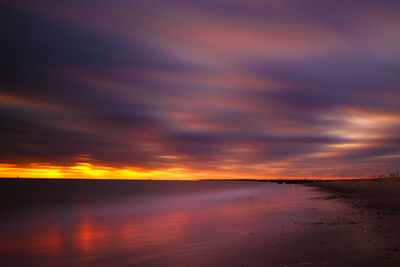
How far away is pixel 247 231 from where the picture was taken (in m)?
15.9

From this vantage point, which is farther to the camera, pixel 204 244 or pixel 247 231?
pixel 247 231

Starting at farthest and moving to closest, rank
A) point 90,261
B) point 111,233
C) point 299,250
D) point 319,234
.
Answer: point 111,233, point 319,234, point 90,261, point 299,250

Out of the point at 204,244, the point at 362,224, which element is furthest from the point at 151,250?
the point at 362,224

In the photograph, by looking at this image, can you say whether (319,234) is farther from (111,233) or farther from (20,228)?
(20,228)

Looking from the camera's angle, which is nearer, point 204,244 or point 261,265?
point 261,265

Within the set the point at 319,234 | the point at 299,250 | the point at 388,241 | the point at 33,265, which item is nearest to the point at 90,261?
the point at 33,265

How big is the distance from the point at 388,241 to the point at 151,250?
8970mm

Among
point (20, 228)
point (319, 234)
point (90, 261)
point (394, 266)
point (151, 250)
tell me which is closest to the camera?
point (394, 266)

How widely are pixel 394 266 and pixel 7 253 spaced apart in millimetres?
15279

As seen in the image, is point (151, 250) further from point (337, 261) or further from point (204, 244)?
point (337, 261)

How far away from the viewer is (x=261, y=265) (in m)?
9.17

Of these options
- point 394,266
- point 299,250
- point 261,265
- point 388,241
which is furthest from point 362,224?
point 261,265

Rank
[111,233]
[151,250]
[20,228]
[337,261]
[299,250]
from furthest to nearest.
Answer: [20,228], [111,233], [151,250], [299,250], [337,261]

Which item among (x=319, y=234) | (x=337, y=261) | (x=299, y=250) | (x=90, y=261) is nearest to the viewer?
(x=337, y=261)
